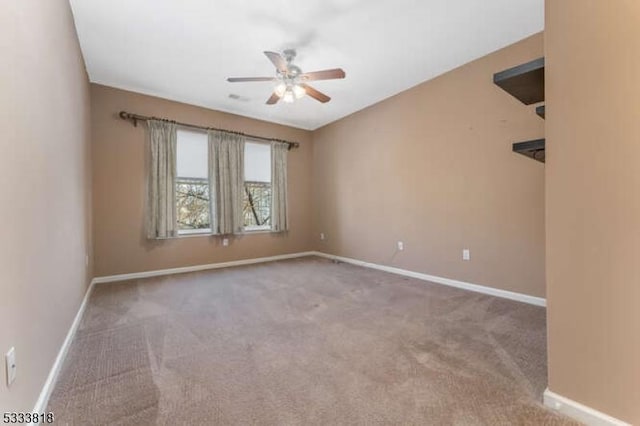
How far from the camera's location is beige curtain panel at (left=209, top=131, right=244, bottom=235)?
4.90 metres

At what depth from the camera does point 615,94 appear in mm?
1239

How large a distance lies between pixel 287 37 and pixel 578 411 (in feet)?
11.9

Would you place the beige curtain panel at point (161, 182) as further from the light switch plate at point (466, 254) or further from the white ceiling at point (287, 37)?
the light switch plate at point (466, 254)

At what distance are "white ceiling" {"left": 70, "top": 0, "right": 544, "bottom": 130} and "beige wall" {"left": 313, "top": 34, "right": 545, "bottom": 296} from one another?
1.39 feet

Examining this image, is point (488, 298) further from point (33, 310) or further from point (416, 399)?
point (33, 310)

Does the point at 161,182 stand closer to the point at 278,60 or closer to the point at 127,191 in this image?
the point at 127,191

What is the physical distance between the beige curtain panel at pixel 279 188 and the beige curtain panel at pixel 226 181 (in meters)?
0.69

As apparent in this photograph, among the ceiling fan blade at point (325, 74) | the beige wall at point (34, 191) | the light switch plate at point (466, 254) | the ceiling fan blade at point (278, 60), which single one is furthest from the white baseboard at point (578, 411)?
the ceiling fan blade at point (278, 60)

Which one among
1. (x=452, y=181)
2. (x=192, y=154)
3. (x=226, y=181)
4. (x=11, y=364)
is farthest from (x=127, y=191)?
(x=452, y=181)

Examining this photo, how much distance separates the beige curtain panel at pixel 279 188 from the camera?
5680mm

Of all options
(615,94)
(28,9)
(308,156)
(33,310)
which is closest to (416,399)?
(615,94)

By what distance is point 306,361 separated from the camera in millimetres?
1932

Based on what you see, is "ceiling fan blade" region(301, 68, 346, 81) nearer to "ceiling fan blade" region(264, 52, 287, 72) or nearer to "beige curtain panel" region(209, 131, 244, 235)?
"ceiling fan blade" region(264, 52, 287, 72)

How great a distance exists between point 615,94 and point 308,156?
5.33 meters
